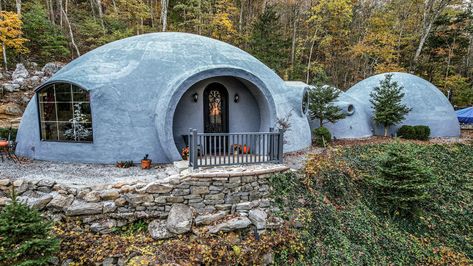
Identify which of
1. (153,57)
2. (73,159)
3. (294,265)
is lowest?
(294,265)

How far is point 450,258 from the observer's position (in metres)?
6.21

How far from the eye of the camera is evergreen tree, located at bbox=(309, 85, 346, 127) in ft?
37.1

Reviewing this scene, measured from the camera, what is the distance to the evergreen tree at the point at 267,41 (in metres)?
19.8

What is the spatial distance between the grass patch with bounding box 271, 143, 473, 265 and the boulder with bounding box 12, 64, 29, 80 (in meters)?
17.6

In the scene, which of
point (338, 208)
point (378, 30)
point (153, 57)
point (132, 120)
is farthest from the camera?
point (378, 30)

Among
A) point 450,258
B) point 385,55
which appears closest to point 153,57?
point 450,258

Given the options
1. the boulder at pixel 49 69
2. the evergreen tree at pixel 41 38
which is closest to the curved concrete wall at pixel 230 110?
the boulder at pixel 49 69

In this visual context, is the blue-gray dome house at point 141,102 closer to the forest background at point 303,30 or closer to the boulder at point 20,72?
the boulder at point 20,72

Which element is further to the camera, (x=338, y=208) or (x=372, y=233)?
(x=338, y=208)

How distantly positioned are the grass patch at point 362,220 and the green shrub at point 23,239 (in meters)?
→ 4.67

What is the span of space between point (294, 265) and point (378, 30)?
2494 centimetres

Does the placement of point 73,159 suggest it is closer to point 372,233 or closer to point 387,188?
point 372,233

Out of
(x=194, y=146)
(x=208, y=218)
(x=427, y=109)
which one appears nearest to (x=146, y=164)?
(x=194, y=146)

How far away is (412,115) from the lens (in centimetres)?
1338
